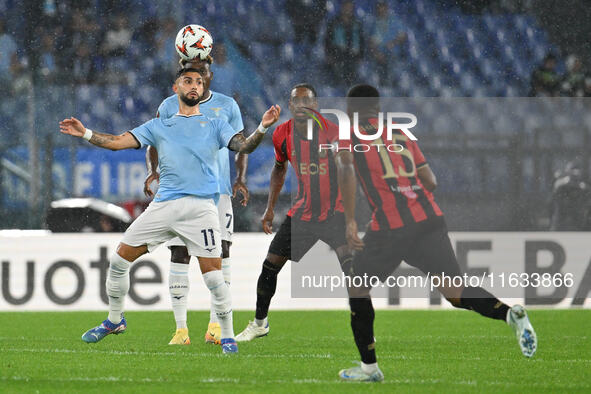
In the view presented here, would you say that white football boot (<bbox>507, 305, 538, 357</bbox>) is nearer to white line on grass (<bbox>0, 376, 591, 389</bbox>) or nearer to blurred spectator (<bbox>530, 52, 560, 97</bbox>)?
white line on grass (<bbox>0, 376, 591, 389</bbox>)

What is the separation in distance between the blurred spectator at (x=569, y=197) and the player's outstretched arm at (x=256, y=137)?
643 centimetres

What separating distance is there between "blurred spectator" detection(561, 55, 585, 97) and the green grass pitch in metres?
4.29

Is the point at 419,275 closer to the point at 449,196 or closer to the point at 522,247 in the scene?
the point at 522,247

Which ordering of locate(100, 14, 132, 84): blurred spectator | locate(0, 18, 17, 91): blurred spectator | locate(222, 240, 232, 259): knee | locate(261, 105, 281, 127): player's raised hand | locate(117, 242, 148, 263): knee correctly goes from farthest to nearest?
locate(100, 14, 132, 84): blurred spectator → locate(0, 18, 17, 91): blurred spectator → locate(222, 240, 232, 259): knee → locate(117, 242, 148, 263): knee → locate(261, 105, 281, 127): player's raised hand

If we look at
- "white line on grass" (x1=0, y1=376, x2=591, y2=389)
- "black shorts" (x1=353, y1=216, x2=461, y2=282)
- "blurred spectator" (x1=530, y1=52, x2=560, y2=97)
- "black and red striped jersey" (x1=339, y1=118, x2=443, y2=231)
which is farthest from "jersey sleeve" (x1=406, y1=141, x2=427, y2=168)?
"blurred spectator" (x1=530, y1=52, x2=560, y2=97)

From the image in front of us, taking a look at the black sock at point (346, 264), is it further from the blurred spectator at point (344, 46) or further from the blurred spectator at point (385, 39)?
the blurred spectator at point (385, 39)

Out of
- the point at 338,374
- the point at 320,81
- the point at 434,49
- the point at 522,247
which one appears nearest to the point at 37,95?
the point at 320,81

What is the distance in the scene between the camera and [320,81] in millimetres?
12398

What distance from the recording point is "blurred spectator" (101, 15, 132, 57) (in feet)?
40.9

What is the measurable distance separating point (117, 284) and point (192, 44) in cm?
169

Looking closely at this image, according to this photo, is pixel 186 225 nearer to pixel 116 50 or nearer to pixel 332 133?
pixel 332 133

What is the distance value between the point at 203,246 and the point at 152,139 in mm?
711

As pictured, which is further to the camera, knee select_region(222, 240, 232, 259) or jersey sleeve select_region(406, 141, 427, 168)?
knee select_region(222, 240, 232, 259)

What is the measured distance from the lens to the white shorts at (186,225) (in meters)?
5.61
